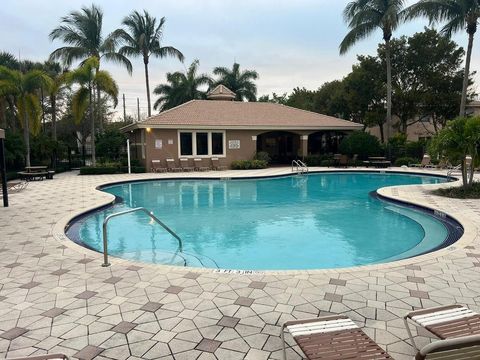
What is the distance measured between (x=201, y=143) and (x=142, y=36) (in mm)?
10838

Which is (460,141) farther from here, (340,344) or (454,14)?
(454,14)

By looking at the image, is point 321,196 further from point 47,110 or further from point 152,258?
point 47,110

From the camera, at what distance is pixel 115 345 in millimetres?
3303

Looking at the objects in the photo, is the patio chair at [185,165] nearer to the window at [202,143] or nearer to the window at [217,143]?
the window at [202,143]

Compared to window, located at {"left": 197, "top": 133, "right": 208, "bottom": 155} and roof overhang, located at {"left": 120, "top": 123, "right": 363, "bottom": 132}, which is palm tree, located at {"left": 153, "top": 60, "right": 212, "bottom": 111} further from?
window, located at {"left": 197, "top": 133, "right": 208, "bottom": 155}

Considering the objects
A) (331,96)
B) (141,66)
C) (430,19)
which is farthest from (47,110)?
(430,19)

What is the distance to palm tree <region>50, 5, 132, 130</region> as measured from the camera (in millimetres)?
25056

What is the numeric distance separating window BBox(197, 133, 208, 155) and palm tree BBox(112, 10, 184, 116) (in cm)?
870

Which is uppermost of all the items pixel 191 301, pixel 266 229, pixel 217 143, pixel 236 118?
pixel 236 118

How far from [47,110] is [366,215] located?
35456 mm

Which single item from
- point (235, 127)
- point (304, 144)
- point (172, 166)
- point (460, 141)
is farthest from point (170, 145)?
point (460, 141)

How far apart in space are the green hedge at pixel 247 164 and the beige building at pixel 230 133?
71 cm

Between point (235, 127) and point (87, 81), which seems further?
point (235, 127)

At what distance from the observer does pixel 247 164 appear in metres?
23.6
